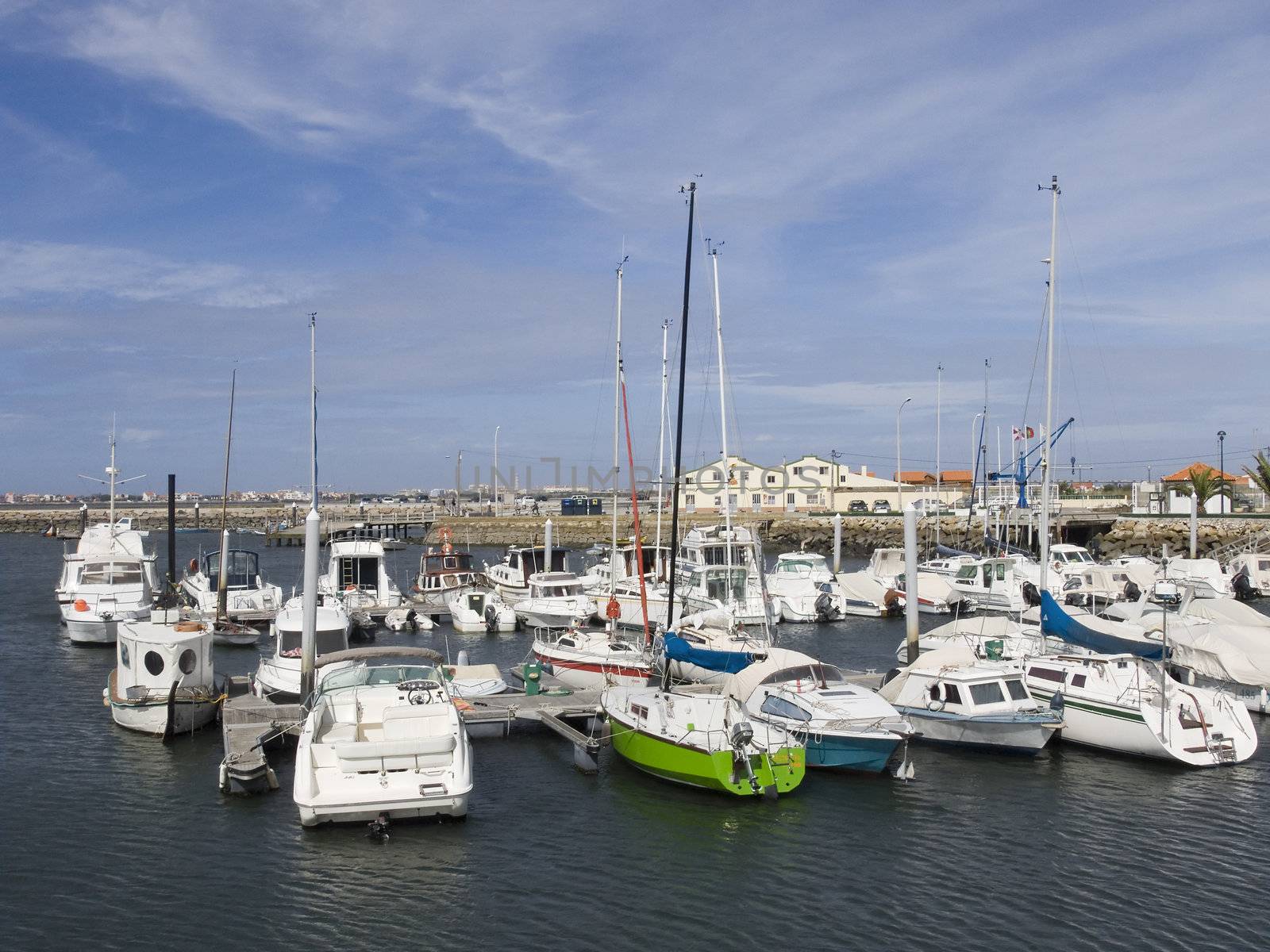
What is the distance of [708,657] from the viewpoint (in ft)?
99.6

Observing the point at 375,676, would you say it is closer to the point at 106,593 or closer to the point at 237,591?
the point at 106,593

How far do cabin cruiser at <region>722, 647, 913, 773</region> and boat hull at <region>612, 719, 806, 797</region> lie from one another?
1.16m

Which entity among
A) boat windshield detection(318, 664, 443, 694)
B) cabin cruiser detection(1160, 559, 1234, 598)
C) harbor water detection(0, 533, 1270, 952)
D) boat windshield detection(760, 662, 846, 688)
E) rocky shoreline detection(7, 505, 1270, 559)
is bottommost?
harbor water detection(0, 533, 1270, 952)

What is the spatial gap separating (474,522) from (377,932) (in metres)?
104

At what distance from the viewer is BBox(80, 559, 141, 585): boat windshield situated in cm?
4159

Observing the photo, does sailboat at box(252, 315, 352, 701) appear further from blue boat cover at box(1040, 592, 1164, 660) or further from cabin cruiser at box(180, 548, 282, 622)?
blue boat cover at box(1040, 592, 1164, 660)

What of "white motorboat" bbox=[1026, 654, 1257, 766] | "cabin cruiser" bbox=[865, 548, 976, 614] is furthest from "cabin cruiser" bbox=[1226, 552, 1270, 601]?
"white motorboat" bbox=[1026, 654, 1257, 766]

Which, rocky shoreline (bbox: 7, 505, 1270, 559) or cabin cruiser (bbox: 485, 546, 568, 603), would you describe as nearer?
cabin cruiser (bbox: 485, 546, 568, 603)

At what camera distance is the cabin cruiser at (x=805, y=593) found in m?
47.5

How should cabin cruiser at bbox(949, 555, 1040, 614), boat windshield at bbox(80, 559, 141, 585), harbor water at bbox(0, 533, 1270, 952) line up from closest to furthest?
1. harbor water at bbox(0, 533, 1270, 952)
2. boat windshield at bbox(80, 559, 141, 585)
3. cabin cruiser at bbox(949, 555, 1040, 614)

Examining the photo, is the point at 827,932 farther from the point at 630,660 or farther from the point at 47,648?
the point at 47,648

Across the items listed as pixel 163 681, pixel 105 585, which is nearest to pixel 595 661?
pixel 163 681

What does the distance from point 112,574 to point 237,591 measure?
21.0 feet

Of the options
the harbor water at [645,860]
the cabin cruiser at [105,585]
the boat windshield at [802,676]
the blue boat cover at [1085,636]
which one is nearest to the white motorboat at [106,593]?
the cabin cruiser at [105,585]
